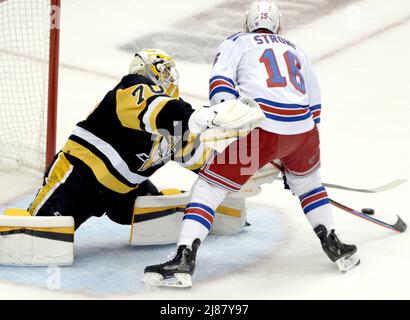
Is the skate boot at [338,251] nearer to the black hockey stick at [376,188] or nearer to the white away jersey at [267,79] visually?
the white away jersey at [267,79]

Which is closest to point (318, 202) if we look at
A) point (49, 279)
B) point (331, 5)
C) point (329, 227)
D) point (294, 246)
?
point (329, 227)

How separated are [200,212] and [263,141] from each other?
0.28 metres

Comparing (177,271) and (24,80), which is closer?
(177,271)

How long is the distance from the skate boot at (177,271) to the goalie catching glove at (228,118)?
35 cm

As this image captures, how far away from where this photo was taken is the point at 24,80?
460cm

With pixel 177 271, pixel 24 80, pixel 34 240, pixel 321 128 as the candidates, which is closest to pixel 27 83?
pixel 24 80

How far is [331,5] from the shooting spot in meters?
6.08

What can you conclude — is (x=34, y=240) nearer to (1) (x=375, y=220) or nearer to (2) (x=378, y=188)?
(1) (x=375, y=220)

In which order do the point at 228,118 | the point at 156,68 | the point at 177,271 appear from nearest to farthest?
the point at 228,118 → the point at 177,271 → the point at 156,68

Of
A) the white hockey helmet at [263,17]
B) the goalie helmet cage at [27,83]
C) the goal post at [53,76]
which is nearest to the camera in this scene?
the white hockey helmet at [263,17]

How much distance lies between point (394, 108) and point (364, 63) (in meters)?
0.55

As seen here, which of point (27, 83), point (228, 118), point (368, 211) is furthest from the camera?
point (27, 83)

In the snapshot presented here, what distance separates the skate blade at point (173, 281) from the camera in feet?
9.35

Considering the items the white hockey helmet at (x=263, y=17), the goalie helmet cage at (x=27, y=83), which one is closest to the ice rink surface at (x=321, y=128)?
the goalie helmet cage at (x=27, y=83)
